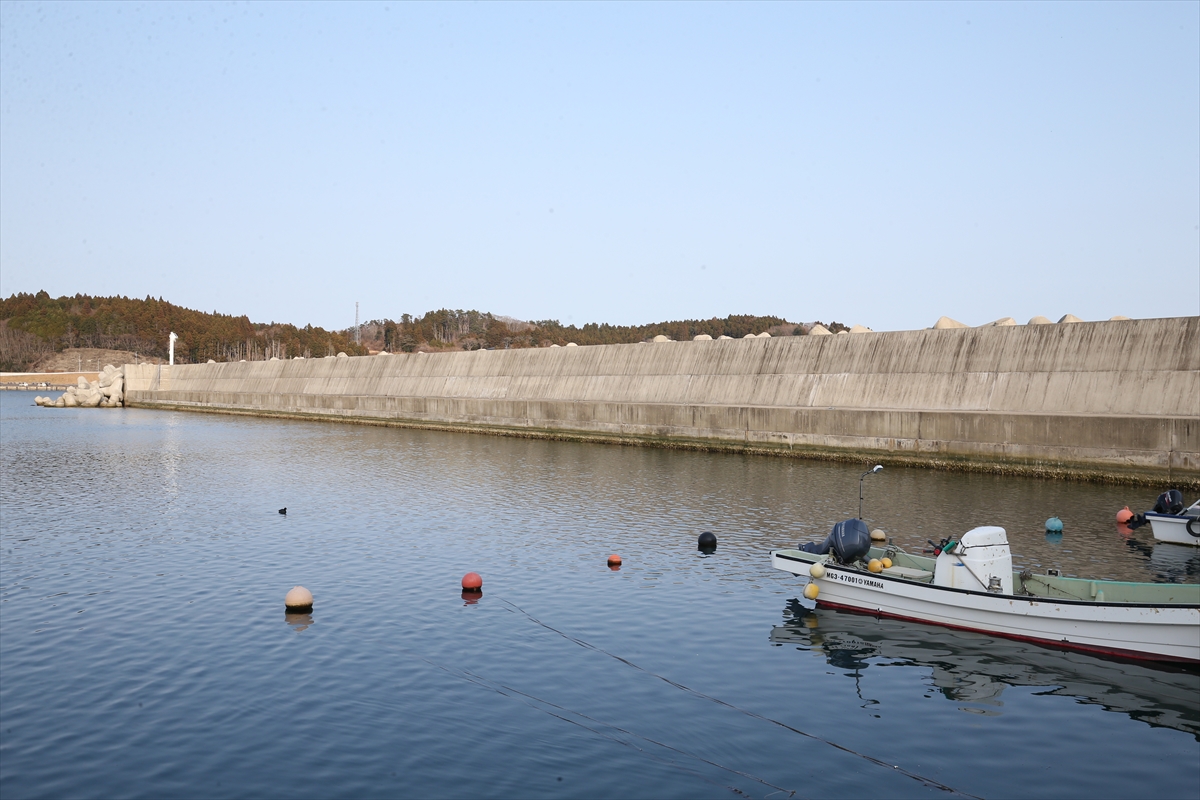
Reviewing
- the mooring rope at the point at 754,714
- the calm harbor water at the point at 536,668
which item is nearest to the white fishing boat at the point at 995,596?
the calm harbor water at the point at 536,668

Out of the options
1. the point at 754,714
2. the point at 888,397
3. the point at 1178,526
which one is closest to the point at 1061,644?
the point at 754,714

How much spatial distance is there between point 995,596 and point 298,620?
13416mm

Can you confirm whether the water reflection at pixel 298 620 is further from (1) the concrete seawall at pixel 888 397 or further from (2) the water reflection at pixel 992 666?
(1) the concrete seawall at pixel 888 397

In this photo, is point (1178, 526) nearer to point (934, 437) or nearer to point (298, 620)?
point (934, 437)

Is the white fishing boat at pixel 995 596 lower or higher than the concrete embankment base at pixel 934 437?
lower

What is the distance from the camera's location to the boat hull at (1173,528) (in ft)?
84.0

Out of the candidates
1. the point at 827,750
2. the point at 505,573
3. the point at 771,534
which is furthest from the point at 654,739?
the point at 771,534

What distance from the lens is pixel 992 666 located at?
A: 50.7 ft

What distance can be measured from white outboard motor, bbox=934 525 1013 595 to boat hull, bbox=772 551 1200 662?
1.47 feet

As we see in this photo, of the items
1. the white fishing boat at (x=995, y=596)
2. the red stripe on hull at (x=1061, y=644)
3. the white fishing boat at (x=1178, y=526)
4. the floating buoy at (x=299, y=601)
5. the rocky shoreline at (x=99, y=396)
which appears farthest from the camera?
the rocky shoreline at (x=99, y=396)

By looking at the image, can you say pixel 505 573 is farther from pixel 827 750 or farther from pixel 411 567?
pixel 827 750

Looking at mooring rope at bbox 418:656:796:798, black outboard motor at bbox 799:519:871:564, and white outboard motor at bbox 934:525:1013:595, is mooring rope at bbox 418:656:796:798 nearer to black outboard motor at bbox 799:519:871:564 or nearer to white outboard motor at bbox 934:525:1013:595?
white outboard motor at bbox 934:525:1013:595

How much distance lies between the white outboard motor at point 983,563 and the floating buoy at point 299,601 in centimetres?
1265

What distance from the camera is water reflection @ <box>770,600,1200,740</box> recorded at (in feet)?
45.6
